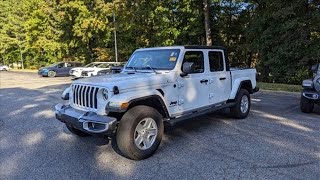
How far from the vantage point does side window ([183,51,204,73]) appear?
229 inches

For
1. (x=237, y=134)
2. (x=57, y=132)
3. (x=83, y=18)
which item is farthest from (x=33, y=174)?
(x=83, y=18)

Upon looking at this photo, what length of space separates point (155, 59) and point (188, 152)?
2.01 m

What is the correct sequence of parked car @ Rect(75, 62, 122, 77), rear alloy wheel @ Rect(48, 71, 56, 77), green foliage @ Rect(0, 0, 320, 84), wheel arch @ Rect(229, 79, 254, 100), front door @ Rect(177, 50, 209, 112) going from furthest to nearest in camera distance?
rear alloy wheel @ Rect(48, 71, 56, 77) < parked car @ Rect(75, 62, 122, 77) < green foliage @ Rect(0, 0, 320, 84) < wheel arch @ Rect(229, 79, 254, 100) < front door @ Rect(177, 50, 209, 112)

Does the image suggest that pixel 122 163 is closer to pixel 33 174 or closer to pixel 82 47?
pixel 33 174

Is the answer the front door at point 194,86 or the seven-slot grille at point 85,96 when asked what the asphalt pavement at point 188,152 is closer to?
the front door at point 194,86

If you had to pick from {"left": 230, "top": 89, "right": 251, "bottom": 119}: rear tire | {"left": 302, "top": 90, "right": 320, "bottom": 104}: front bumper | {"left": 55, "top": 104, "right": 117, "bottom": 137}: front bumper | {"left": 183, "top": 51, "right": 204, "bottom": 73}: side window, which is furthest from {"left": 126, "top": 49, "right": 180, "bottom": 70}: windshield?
{"left": 302, "top": 90, "right": 320, "bottom": 104}: front bumper

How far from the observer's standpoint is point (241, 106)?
7293 millimetres

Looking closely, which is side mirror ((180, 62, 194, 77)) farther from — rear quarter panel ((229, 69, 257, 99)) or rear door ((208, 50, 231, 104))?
rear quarter panel ((229, 69, 257, 99))

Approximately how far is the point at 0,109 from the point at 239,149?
7.72 m

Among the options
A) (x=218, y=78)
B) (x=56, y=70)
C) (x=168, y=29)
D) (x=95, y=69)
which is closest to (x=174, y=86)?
(x=218, y=78)

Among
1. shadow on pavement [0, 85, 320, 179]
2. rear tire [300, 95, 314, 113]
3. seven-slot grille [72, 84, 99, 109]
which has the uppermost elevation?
seven-slot grille [72, 84, 99, 109]

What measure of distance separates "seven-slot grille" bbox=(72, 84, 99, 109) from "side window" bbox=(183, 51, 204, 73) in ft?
6.48

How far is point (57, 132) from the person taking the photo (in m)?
6.33

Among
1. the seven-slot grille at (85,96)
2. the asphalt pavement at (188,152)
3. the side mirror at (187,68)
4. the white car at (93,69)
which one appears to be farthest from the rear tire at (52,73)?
the side mirror at (187,68)
